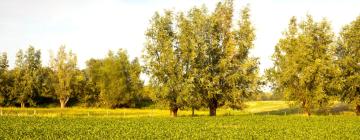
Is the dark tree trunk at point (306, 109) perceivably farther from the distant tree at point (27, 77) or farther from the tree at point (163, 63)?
the distant tree at point (27, 77)

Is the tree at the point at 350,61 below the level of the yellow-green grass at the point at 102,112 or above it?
above

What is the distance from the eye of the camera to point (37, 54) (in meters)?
123

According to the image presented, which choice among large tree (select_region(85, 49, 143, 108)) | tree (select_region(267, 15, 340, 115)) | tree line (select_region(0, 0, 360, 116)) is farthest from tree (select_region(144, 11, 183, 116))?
large tree (select_region(85, 49, 143, 108))

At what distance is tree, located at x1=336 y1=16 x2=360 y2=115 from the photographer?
77062mm

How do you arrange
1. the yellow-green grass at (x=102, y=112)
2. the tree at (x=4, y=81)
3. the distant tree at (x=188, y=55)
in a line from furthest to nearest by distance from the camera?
1. the tree at (x=4, y=81)
2. the yellow-green grass at (x=102, y=112)
3. the distant tree at (x=188, y=55)

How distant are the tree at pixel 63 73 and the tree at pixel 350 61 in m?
67.9

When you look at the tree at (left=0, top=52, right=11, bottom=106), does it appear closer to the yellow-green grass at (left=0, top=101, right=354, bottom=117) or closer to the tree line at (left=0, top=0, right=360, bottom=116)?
the yellow-green grass at (left=0, top=101, right=354, bottom=117)

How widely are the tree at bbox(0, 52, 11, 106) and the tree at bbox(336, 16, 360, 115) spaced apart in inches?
3030

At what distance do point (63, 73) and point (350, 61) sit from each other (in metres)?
73.1

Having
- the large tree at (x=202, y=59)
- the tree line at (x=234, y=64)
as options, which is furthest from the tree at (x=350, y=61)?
the large tree at (x=202, y=59)

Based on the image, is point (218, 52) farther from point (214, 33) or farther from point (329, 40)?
point (329, 40)

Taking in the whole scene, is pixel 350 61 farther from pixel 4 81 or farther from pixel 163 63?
pixel 4 81

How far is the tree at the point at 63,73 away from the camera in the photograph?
116 meters

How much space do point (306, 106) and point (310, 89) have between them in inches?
120
